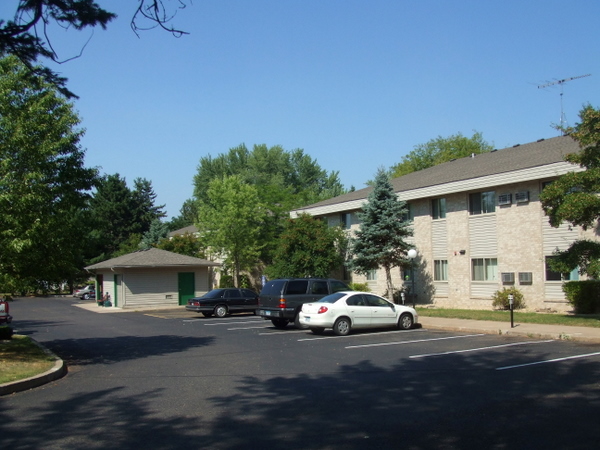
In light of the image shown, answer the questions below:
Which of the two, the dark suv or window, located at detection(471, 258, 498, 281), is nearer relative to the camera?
the dark suv

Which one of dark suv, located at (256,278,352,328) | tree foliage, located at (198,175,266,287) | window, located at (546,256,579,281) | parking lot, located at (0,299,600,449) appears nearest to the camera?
parking lot, located at (0,299,600,449)

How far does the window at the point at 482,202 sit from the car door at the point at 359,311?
1111 cm

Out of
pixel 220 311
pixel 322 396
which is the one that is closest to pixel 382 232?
pixel 220 311

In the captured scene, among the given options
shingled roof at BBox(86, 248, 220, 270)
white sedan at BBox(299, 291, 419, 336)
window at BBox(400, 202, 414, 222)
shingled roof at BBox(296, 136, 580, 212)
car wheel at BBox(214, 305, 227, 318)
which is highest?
shingled roof at BBox(296, 136, 580, 212)

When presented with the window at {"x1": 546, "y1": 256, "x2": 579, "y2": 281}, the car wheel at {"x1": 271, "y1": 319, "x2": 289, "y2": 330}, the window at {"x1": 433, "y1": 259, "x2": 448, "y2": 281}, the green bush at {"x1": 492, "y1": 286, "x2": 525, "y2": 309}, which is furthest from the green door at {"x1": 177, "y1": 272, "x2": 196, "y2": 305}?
the window at {"x1": 546, "y1": 256, "x2": 579, "y2": 281}

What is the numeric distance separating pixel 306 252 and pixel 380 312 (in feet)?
46.8

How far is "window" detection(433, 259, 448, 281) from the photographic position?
2978 cm

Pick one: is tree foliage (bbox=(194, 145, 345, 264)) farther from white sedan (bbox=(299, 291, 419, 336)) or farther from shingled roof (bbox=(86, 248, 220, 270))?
white sedan (bbox=(299, 291, 419, 336))

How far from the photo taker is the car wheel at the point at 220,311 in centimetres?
2823

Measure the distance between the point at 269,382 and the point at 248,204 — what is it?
107 feet

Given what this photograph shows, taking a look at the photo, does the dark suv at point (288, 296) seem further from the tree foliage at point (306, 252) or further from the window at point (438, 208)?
the tree foliage at point (306, 252)

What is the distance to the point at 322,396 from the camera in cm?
925

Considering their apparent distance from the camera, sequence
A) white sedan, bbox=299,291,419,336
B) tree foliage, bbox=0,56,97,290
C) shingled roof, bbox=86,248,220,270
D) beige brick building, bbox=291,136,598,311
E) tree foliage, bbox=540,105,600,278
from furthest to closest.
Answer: shingled roof, bbox=86,248,220,270, beige brick building, bbox=291,136,598,311, white sedan, bbox=299,291,419,336, tree foliage, bbox=540,105,600,278, tree foliage, bbox=0,56,97,290

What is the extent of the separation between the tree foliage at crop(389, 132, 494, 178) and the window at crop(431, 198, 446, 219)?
117 ft
